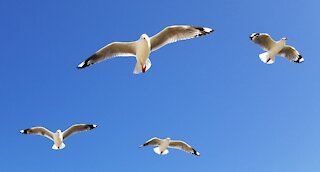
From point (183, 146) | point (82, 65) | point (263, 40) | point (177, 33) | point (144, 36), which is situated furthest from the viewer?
point (183, 146)

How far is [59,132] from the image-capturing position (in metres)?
16.1

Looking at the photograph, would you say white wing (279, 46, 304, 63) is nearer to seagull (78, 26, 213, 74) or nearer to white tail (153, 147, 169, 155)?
seagull (78, 26, 213, 74)

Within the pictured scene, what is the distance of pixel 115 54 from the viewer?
39.5 ft

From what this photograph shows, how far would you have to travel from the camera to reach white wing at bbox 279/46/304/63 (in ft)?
49.1

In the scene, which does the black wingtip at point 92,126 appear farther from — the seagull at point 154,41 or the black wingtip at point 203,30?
the black wingtip at point 203,30

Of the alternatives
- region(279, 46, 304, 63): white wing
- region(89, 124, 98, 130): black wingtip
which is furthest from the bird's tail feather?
region(89, 124, 98, 130): black wingtip

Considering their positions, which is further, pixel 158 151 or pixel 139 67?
pixel 158 151

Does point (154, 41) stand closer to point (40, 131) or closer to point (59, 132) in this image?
point (59, 132)

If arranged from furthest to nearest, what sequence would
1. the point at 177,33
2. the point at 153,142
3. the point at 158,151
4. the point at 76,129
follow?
the point at 153,142 < the point at 158,151 < the point at 76,129 < the point at 177,33

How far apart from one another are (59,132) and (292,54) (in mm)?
7546

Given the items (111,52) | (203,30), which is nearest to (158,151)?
(111,52)

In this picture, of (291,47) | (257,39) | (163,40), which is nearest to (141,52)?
(163,40)

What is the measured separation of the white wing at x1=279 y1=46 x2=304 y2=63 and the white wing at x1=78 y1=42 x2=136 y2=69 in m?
5.26

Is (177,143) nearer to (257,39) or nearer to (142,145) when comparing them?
(142,145)
